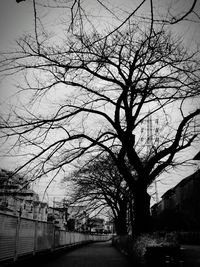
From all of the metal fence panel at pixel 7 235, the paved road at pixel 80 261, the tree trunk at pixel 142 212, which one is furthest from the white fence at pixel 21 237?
the tree trunk at pixel 142 212

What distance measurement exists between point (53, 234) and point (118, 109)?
29.0 ft

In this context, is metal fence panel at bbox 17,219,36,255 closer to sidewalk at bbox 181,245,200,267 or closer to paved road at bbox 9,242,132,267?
paved road at bbox 9,242,132,267

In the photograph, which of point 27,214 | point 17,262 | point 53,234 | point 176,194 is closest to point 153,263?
point 17,262

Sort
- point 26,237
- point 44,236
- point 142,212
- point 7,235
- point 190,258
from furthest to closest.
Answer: point 190,258 < point 44,236 < point 142,212 < point 26,237 < point 7,235

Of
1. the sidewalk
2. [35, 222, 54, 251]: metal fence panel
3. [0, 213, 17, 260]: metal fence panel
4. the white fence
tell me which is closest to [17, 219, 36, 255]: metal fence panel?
the white fence

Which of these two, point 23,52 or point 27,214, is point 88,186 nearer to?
point 23,52

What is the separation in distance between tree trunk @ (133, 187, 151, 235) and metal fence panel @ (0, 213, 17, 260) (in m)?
6.10

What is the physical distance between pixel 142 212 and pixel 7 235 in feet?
22.1

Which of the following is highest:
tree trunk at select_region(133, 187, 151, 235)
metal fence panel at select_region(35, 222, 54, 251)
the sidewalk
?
tree trunk at select_region(133, 187, 151, 235)

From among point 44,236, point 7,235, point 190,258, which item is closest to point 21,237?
point 7,235

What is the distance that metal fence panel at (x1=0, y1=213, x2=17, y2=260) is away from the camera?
26.2 feet

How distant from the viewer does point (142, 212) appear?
1273 cm

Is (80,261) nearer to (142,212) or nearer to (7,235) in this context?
(142,212)

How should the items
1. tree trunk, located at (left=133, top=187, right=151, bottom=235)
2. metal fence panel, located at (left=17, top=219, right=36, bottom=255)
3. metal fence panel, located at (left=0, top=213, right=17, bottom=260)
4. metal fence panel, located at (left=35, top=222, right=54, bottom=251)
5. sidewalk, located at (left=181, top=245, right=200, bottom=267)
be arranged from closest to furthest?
metal fence panel, located at (left=0, top=213, right=17, bottom=260)
metal fence panel, located at (left=17, top=219, right=36, bottom=255)
sidewalk, located at (left=181, top=245, right=200, bottom=267)
metal fence panel, located at (left=35, top=222, right=54, bottom=251)
tree trunk, located at (left=133, top=187, right=151, bottom=235)
